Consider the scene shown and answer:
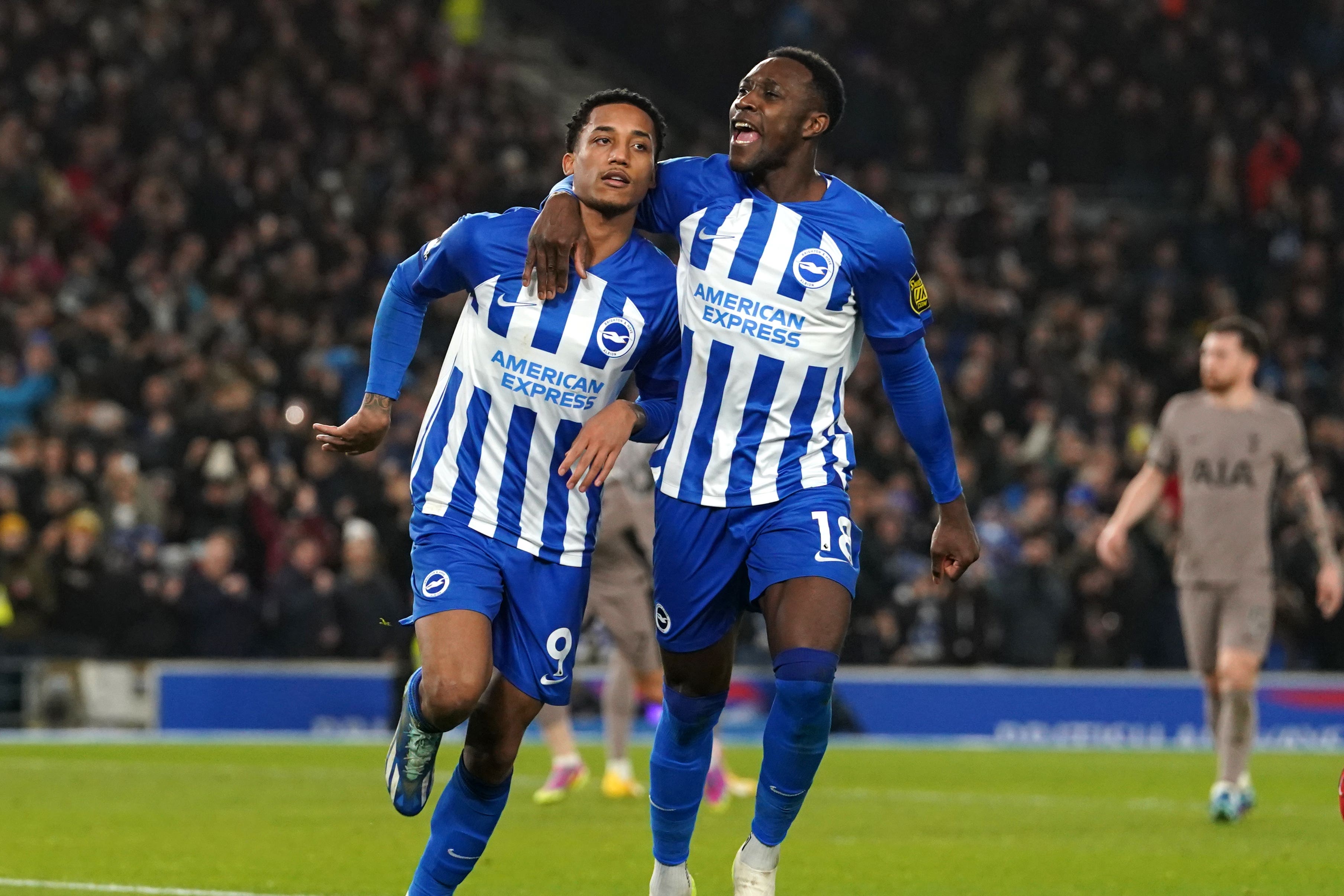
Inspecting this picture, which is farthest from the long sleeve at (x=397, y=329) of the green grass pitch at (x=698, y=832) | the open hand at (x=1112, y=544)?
the open hand at (x=1112, y=544)

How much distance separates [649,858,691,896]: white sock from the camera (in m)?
6.86

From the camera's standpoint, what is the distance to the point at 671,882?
6859mm

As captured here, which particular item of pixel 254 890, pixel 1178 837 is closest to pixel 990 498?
pixel 1178 837

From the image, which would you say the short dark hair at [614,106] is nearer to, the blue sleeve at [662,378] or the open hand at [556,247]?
the open hand at [556,247]

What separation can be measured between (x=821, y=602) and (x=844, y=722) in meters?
12.2

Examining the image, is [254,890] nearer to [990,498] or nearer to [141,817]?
[141,817]

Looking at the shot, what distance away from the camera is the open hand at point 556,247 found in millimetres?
6398

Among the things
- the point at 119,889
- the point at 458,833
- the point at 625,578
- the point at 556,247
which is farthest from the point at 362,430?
the point at 625,578

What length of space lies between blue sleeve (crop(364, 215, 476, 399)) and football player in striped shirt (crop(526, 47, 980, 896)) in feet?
0.97

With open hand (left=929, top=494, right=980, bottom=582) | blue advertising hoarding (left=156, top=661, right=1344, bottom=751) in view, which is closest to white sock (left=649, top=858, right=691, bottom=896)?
open hand (left=929, top=494, right=980, bottom=582)

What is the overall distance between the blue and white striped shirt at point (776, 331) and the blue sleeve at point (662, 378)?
0.11ft

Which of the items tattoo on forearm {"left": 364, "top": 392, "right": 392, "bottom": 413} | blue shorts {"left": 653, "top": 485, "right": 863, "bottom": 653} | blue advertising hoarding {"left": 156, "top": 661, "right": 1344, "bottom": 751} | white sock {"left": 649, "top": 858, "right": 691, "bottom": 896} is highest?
tattoo on forearm {"left": 364, "top": 392, "right": 392, "bottom": 413}

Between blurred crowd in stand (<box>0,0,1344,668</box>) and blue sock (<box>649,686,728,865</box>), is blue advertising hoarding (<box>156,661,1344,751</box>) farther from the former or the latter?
blue sock (<box>649,686,728,865</box>)

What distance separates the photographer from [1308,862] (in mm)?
9188
